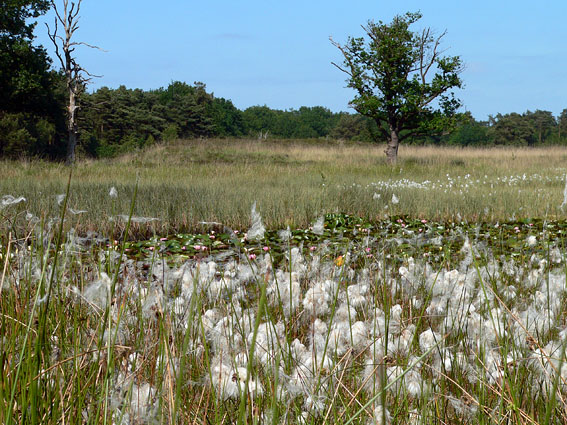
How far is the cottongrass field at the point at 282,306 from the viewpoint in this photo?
1200 millimetres

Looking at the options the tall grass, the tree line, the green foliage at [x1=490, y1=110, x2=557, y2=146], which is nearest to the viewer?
the tall grass

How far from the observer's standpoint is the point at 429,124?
1898 centimetres

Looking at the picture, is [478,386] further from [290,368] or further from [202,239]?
[202,239]

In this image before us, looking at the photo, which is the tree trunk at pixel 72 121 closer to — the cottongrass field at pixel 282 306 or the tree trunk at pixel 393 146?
the cottongrass field at pixel 282 306

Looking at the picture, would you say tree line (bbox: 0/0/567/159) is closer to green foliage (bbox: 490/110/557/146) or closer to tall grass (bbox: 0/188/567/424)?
tall grass (bbox: 0/188/567/424)

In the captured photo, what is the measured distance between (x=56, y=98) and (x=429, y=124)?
19.7 metres

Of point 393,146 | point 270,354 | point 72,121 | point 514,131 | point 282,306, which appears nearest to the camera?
point 270,354

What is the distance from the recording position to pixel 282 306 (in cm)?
218

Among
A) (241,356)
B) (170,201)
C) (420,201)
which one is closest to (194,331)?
(241,356)

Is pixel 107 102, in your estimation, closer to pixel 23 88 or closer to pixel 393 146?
pixel 23 88

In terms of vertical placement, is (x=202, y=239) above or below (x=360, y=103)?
below

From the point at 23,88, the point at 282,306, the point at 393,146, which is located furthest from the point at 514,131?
the point at 282,306

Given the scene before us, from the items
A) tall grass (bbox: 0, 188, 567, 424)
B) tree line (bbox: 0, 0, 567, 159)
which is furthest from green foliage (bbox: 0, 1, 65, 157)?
tall grass (bbox: 0, 188, 567, 424)

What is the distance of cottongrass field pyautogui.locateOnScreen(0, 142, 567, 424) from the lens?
1.20m
